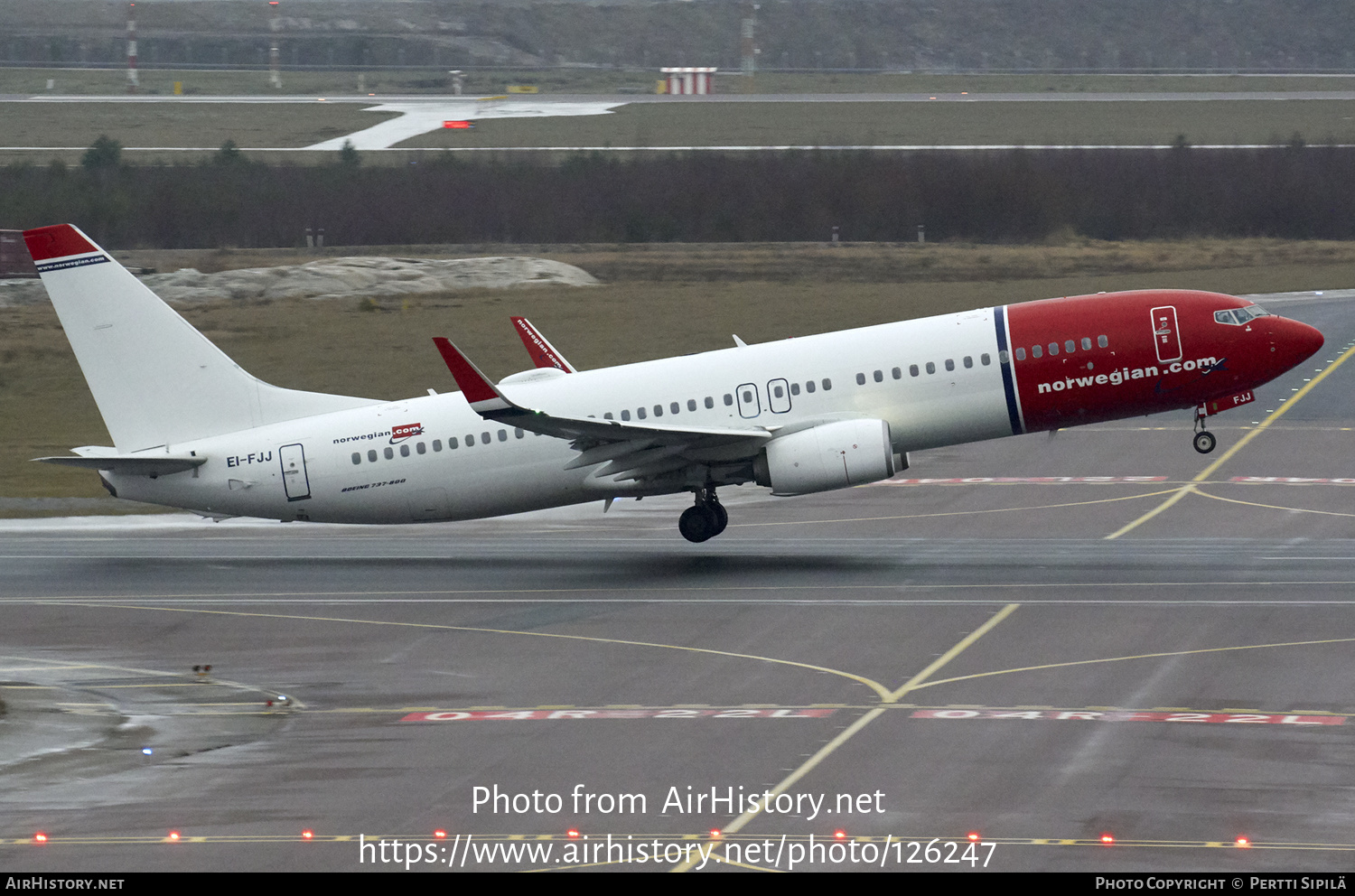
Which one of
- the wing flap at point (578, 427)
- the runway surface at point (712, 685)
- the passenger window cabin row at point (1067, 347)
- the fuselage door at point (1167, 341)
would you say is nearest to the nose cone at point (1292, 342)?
the fuselage door at point (1167, 341)

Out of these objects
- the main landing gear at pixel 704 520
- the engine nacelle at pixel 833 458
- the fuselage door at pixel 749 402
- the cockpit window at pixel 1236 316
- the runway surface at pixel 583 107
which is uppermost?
the runway surface at pixel 583 107

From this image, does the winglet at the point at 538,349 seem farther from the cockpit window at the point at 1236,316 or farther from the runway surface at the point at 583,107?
the runway surface at the point at 583,107

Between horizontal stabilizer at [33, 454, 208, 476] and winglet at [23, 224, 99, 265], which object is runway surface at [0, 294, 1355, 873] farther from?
winglet at [23, 224, 99, 265]

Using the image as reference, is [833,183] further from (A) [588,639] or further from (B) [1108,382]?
(A) [588,639]

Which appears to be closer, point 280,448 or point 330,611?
point 330,611

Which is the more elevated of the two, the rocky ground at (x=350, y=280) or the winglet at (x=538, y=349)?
the winglet at (x=538, y=349)

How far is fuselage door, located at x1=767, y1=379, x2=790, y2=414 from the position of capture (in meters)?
36.0

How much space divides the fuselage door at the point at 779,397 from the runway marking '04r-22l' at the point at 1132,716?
42.3ft

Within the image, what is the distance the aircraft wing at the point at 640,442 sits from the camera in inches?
1346

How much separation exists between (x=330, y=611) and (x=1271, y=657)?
17.5 metres

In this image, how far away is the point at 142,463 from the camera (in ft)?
119

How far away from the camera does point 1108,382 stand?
35406mm

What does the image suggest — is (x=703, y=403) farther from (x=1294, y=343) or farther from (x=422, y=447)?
(x=1294, y=343)

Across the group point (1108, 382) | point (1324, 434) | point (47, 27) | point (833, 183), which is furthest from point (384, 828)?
Result: point (47, 27)
